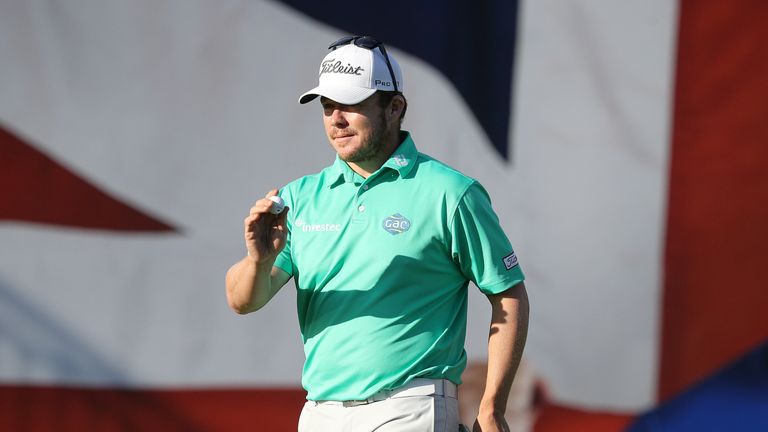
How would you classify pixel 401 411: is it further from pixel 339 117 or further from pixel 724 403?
pixel 724 403

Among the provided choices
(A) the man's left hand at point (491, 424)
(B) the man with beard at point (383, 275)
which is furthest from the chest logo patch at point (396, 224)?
(A) the man's left hand at point (491, 424)

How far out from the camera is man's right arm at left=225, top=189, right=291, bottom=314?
2553 mm

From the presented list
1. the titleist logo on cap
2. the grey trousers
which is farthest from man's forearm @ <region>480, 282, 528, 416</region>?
the titleist logo on cap

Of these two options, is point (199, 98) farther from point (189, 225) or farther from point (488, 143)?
point (488, 143)

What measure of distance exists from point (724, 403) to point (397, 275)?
8.85 feet

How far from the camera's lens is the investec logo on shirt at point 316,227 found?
269 cm

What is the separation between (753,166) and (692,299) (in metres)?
0.63

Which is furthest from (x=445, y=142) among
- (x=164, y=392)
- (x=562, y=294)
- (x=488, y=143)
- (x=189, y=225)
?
(x=164, y=392)

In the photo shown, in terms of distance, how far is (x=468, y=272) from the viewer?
2.65 m

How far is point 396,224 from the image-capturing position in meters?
2.63

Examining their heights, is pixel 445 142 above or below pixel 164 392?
above

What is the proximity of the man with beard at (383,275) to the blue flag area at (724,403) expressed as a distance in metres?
2.35

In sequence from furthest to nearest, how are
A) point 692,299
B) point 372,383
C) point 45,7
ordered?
point 692,299, point 45,7, point 372,383

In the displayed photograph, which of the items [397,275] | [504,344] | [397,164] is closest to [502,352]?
[504,344]
